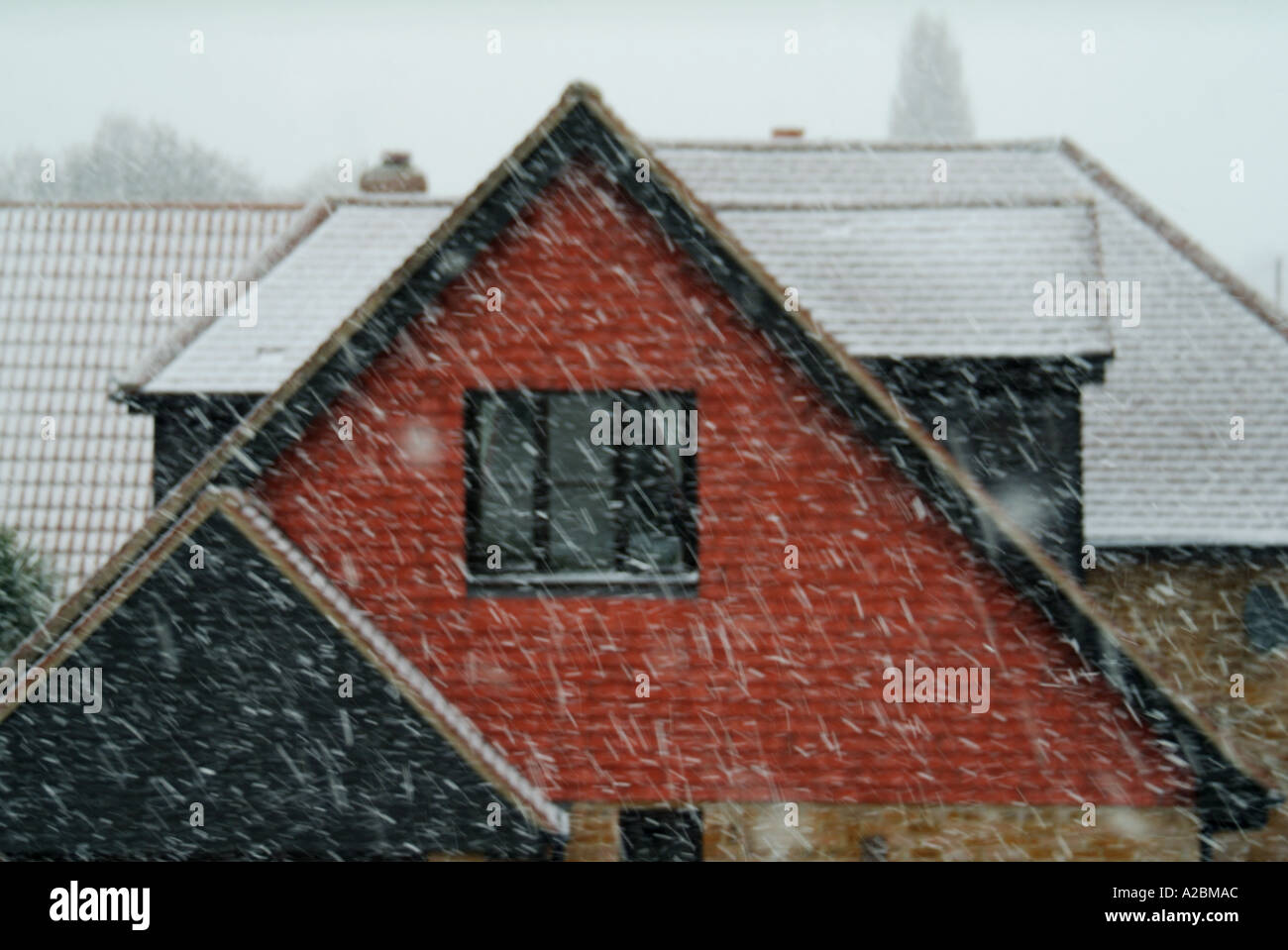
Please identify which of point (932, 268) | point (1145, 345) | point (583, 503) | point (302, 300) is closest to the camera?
point (583, 503)

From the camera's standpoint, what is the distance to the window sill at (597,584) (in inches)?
326

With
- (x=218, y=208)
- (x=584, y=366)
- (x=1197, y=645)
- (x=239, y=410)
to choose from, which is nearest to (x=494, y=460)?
(x=584, y=366)

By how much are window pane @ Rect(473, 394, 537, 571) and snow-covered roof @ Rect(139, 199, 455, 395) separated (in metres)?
1.33

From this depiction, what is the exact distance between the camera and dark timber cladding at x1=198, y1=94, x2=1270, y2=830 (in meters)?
8.08

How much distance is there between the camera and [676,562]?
8352 mm

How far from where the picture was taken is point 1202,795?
8086 millimetres

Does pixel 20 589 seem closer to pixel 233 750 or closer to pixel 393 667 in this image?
pixel 233 750

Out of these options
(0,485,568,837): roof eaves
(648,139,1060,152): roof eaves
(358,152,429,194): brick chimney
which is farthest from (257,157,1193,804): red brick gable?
(358,152,429,194): brick chimney

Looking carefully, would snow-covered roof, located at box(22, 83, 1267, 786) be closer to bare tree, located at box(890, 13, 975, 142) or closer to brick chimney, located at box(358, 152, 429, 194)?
brick chimney, located at box(358, 152, 429, 194)

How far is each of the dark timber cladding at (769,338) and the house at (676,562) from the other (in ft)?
0.07

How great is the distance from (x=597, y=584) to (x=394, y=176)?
28.2ft

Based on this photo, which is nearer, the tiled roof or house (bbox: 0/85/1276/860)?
house (bbox: 0/85/1276/860)

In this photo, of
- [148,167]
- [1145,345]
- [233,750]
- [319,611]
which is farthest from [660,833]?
[148,167]

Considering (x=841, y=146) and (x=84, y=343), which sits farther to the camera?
(x=84, y=343)
